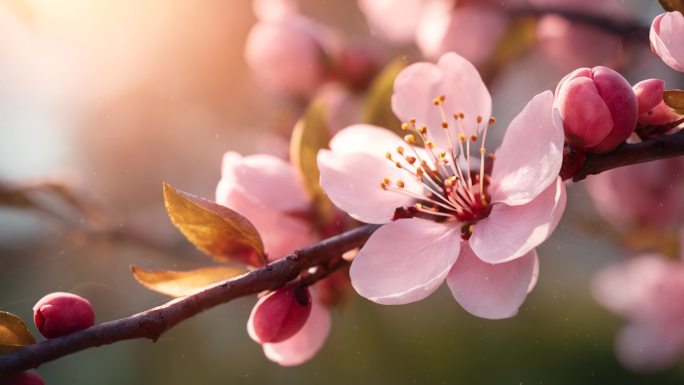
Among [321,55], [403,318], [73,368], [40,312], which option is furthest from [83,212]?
[403,318]

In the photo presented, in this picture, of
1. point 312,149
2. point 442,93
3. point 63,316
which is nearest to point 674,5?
point 442,93

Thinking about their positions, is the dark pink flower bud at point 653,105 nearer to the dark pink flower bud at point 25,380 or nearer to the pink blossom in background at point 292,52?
the dark pink flower bud at point 25,380

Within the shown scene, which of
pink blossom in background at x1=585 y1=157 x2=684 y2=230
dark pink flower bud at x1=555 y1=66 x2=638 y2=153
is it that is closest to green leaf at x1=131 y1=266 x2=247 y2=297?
dark pink flower bud at x1=555 y1=66 x2=638 y2=153


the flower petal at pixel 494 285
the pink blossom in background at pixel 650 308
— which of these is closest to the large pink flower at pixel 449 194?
the flower petal at pixel 494 285

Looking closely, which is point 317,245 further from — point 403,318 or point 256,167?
point 403,318

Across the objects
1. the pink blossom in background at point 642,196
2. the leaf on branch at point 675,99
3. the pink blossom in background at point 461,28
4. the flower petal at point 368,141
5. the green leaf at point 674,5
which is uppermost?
the green leaf at point 674,5

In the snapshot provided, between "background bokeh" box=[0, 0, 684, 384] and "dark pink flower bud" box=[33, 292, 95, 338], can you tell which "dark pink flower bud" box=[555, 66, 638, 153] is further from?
"background bokeh" box=[0, 0, 684, 384]
